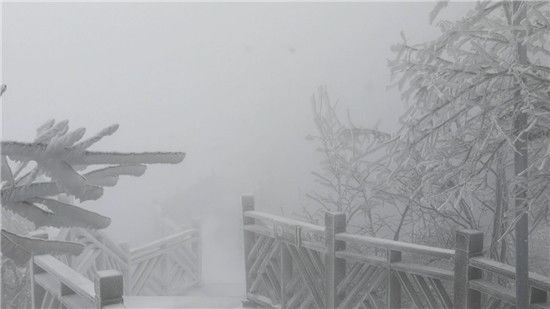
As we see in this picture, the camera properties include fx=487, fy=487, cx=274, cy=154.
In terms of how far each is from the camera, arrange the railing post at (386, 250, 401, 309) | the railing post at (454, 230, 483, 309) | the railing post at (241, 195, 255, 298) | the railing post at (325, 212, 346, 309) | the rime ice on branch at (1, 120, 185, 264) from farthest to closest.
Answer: the railing post at (241, 195, 255, 298), the railing post at (325, 212, 346, 309), the railing post at (386, 250, 401, 309), the railing post at (454, 230, 483, 309), the rime ice on branch at (1, 120, 185, 264)

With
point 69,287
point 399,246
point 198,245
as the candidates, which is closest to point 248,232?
point 399,246

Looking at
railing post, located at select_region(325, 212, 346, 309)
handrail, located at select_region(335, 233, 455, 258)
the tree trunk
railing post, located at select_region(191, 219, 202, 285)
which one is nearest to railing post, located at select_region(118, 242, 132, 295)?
railing post, located at select_region(191, 219, 202, 285)

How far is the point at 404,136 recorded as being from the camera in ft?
13.9

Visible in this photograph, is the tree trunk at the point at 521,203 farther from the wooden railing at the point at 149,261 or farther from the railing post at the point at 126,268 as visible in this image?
the railing post at the point at 126,268

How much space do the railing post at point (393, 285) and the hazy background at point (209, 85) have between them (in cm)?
2491

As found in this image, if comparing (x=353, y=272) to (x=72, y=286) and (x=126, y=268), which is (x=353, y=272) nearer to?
(x=72, y=286)

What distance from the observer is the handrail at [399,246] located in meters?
4.59

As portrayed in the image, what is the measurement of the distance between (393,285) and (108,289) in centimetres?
303

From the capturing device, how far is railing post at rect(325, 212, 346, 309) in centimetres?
595

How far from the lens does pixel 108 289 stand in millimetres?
3578

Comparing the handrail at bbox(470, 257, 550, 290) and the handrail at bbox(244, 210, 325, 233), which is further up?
the handrail at bbox(470, 257, 550, 290)

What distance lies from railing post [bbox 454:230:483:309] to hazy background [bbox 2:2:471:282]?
85.0 feet

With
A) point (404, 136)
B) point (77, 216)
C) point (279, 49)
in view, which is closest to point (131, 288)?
point (404, 136)

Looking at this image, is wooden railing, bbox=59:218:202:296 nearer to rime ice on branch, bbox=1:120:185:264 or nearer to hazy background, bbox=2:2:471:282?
rime ice on branch, bbox=1:120:185:264
